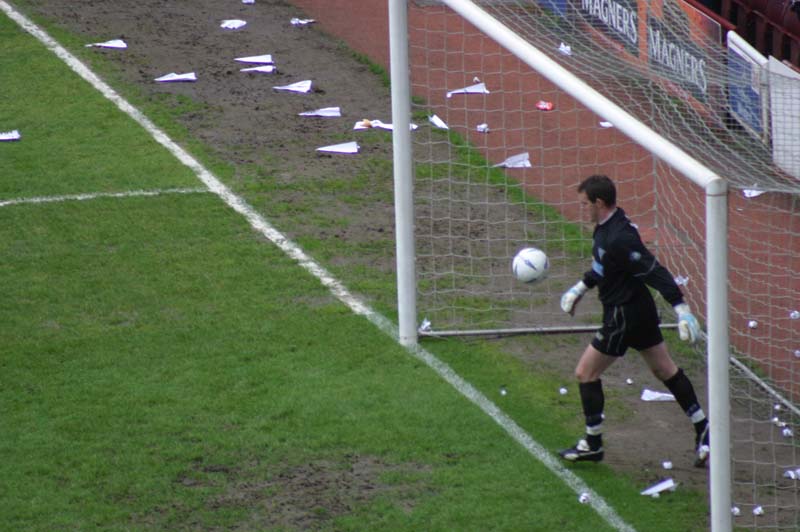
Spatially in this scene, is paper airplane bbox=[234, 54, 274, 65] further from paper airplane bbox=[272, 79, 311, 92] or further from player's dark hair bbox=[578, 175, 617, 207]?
player's dark hair bbox=[578, 175, 617, 207]

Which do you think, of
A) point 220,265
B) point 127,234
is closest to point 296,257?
point 220,265

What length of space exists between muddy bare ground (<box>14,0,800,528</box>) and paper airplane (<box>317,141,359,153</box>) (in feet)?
0.46

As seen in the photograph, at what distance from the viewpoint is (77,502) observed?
23.9 feet

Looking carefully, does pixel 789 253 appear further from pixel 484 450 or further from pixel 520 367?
pixel 484 450

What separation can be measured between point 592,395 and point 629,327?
1.58ft

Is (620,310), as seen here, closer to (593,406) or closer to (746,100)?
(593,406)

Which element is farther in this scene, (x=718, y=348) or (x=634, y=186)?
(x=634, y=186)

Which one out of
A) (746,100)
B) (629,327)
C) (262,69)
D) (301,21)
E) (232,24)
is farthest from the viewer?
(301,21)

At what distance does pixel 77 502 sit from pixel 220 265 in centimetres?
348

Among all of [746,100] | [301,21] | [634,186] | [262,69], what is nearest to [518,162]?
[634,186]

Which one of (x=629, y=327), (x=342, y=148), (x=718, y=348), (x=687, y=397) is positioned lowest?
(x=687, y=397)

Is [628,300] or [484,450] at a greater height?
[628,300]

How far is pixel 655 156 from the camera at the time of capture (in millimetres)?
7793

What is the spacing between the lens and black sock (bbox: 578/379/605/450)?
7.57m
